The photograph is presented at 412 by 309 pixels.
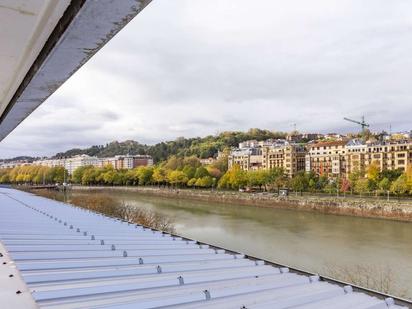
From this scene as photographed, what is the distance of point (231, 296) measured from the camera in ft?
8.93

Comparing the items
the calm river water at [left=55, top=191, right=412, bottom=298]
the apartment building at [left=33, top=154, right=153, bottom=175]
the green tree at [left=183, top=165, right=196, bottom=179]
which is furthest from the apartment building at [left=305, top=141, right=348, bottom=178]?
the apartment building at [left=33, top=154, right=153, bottom=175]

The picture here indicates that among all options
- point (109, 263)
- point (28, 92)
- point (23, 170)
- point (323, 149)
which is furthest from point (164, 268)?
point (23, 170)

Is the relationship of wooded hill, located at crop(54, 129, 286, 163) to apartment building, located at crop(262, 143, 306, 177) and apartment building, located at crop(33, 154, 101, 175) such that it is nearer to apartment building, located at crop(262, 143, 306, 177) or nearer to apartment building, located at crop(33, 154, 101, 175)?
apartment building, located at crop(33, 154, 101, 175)

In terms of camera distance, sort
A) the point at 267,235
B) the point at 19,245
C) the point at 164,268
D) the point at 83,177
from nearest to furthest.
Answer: the point at 164,268, the point at 19,245, the point at 267,235, the point at 83,177

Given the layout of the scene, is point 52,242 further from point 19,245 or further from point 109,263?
point 109,263

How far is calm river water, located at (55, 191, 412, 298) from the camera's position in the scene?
12250 millimetres

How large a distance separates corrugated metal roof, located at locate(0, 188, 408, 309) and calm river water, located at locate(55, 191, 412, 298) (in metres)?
6.81

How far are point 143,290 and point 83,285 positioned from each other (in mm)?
383

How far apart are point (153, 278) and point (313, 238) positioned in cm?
1418

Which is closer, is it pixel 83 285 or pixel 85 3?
pixel 85 3

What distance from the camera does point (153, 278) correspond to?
3.05m

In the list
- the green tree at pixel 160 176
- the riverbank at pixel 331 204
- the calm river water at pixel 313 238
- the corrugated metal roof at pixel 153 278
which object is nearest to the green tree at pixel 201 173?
the green tree at pixel 160 176

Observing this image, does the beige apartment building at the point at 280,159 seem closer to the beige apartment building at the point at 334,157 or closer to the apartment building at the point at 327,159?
the beige apartment building at the point at 334,157

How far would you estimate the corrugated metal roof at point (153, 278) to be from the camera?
8.15 ft
